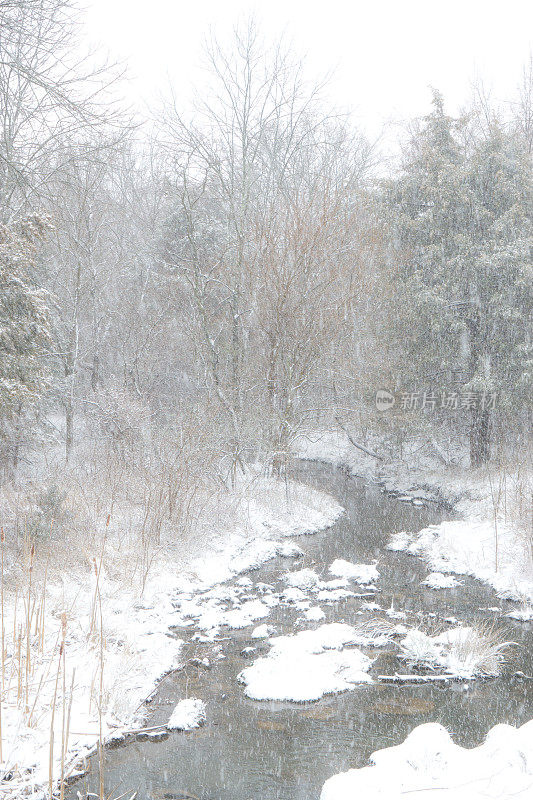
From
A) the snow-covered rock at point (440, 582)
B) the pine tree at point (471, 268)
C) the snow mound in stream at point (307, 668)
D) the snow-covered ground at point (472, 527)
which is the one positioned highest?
the pine tree at point (471, 268)

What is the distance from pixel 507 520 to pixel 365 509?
172 inches

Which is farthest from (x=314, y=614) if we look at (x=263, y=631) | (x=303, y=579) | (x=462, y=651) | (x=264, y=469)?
(x=264, y=469)

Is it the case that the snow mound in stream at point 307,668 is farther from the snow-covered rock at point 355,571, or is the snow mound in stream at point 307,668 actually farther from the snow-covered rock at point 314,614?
the snow-covered rock at point 355,571

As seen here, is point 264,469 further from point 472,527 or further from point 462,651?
point 462,651

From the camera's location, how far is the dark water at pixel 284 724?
480cm

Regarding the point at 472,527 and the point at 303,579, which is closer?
the point at 303,579

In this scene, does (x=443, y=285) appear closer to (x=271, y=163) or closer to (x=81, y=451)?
(x=271, y=163)

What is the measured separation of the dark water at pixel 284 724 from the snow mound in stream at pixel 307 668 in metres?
0.13

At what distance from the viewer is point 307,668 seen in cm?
659

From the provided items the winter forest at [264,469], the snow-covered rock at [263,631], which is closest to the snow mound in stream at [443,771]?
the winter forest at [264,469]

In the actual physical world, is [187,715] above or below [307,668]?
below

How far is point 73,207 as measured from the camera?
59.0ft

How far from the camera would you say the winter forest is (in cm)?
521

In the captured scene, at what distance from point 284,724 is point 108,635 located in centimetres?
228
